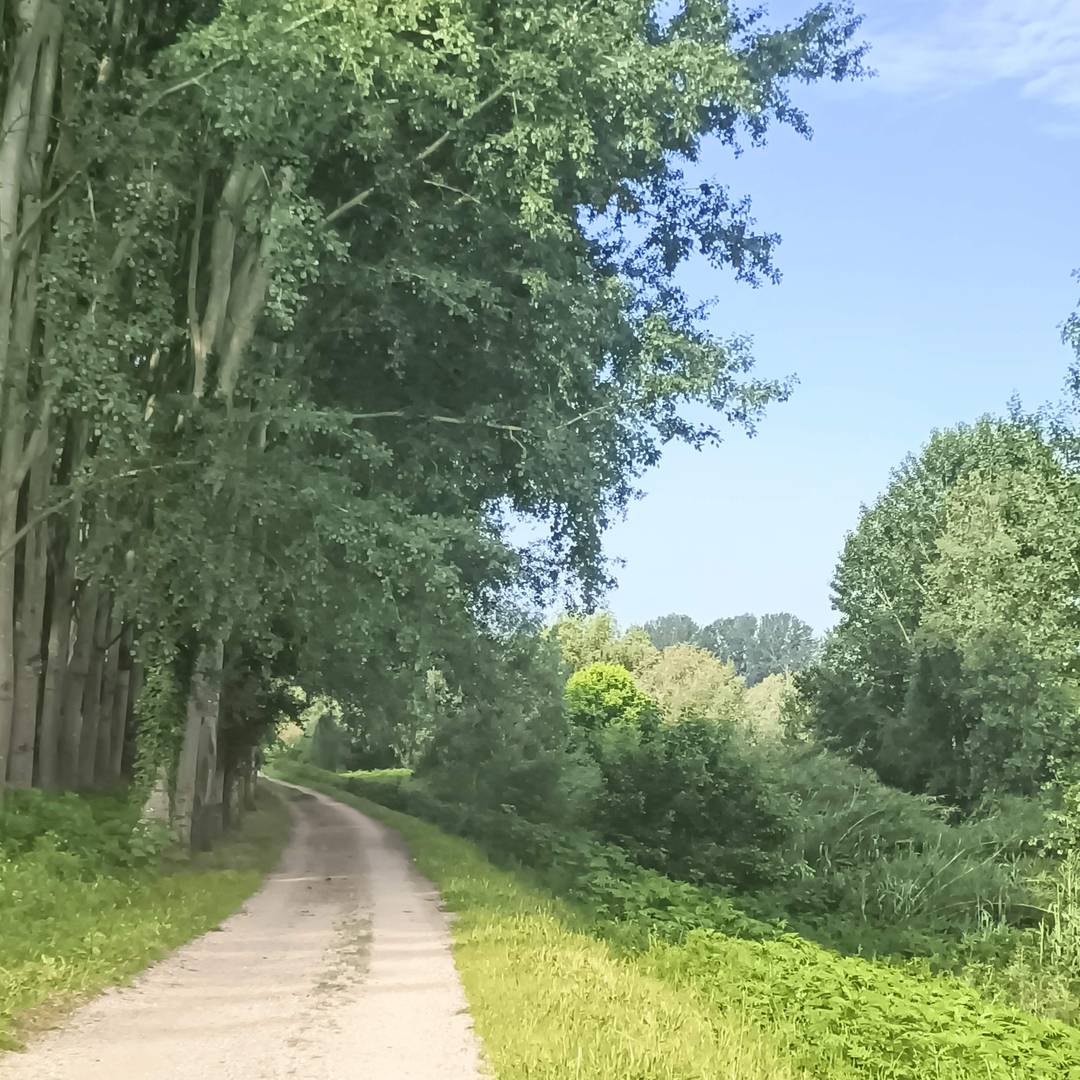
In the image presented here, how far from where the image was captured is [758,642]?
18500 cm

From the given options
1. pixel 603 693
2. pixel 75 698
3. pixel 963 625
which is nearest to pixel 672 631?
pixel 603 693

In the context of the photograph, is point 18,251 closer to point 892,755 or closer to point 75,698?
point 75,698

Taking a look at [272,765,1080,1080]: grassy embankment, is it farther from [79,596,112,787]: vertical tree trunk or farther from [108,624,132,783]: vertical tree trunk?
[108,624,132,783]: vertical tree trunk

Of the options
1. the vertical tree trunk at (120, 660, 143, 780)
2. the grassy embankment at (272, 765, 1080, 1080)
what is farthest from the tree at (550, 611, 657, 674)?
the grassy embankment at (272, 765, 1080, 1080)

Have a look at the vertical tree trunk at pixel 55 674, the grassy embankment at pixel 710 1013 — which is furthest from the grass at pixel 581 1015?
the vertical tree trunk at pixel 55 674

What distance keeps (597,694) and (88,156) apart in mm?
44043

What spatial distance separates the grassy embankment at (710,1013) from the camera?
23.7ft

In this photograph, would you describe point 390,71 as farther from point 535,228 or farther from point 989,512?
point 989,512

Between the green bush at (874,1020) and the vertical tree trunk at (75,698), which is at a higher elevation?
the vertical tree trunk at (75,698)

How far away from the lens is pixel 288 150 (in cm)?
1406

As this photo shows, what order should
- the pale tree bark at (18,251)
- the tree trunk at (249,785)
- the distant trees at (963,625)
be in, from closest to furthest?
the pale tree bark at (18,251) < the distant trees at (963,625) < the tree trunk at (249,785)

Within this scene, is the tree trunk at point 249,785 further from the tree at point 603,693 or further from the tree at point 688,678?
the tree at point 688,678

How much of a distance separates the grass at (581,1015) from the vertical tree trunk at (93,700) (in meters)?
11.1

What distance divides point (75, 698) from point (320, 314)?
315 inches
